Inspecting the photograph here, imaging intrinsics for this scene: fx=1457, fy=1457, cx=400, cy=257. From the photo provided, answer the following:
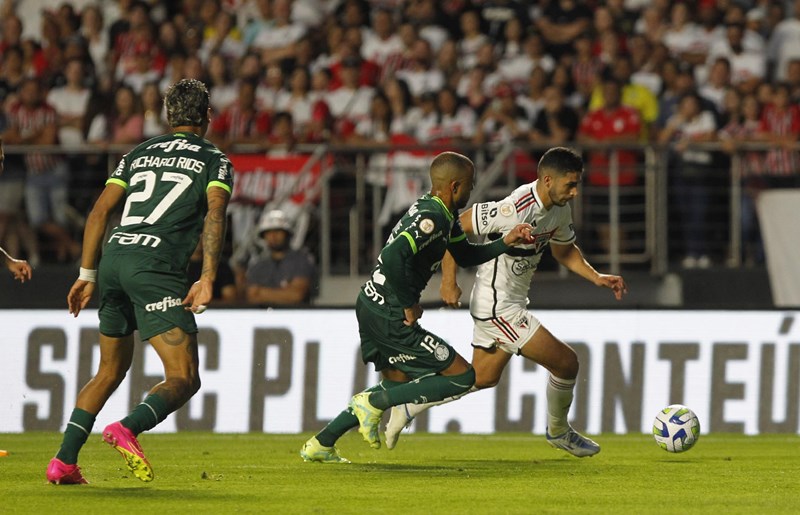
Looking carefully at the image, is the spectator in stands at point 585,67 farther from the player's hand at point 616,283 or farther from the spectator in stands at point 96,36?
the player's hand at point 616,283

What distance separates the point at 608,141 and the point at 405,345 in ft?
24.9

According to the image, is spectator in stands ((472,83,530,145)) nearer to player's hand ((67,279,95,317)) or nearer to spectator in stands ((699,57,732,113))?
spectator in stands ((699,57,732,113))

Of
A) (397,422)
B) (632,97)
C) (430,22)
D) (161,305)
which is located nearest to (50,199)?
(430,22)

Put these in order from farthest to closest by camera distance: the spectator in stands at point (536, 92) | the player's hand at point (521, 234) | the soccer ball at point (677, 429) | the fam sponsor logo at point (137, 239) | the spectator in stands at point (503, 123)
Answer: the spectator in stands at point (536, 92) → the spectator in stands at point (503, 123) → the soccer ball at point (677, 429) → the player's hand at point (521, 234) → the fam sponsor logo at point (137, 239)

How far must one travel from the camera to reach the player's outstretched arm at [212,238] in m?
7.82

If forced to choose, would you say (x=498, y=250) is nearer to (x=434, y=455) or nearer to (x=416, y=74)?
(x=434, y=455)

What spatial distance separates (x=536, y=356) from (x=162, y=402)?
3.37m

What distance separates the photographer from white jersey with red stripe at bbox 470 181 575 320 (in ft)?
34.0

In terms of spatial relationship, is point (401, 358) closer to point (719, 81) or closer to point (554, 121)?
point (554, 121)

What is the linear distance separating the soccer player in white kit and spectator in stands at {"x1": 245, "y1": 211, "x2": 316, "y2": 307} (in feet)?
15.3

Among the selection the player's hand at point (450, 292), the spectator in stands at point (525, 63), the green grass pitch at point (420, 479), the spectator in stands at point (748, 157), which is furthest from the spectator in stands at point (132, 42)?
the player's hand at point (450, 292)

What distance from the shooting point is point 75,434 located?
8078 millimetres

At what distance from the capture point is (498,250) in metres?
9.29

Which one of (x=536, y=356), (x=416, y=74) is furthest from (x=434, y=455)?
(x=416, y=74)
